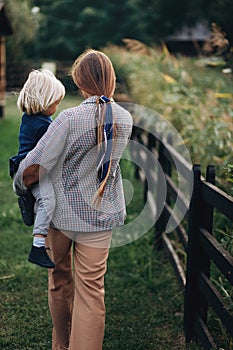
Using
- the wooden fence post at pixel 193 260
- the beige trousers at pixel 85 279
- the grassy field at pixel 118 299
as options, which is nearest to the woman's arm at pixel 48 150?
the beige trousers at pixel 85 279

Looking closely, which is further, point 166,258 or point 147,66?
point 147,66

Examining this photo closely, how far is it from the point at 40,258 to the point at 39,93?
859 mm

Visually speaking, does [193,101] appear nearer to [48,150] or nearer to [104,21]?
[48,150]

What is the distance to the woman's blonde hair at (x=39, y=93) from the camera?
3.19m

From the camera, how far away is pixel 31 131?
10.6 ft

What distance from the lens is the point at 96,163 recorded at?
10.3 feet

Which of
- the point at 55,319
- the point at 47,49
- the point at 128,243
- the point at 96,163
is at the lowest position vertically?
the point at 47,49

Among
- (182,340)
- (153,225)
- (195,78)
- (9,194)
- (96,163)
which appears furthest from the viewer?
(195,78)

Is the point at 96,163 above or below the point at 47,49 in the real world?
above

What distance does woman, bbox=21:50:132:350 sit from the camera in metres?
3.05

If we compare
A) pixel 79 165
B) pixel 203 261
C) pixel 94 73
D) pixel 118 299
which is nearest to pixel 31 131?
pixel 79 165

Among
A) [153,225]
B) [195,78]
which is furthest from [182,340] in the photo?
[195,78]

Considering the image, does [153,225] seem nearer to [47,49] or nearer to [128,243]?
[128,243]

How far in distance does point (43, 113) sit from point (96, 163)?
41 centimetres
